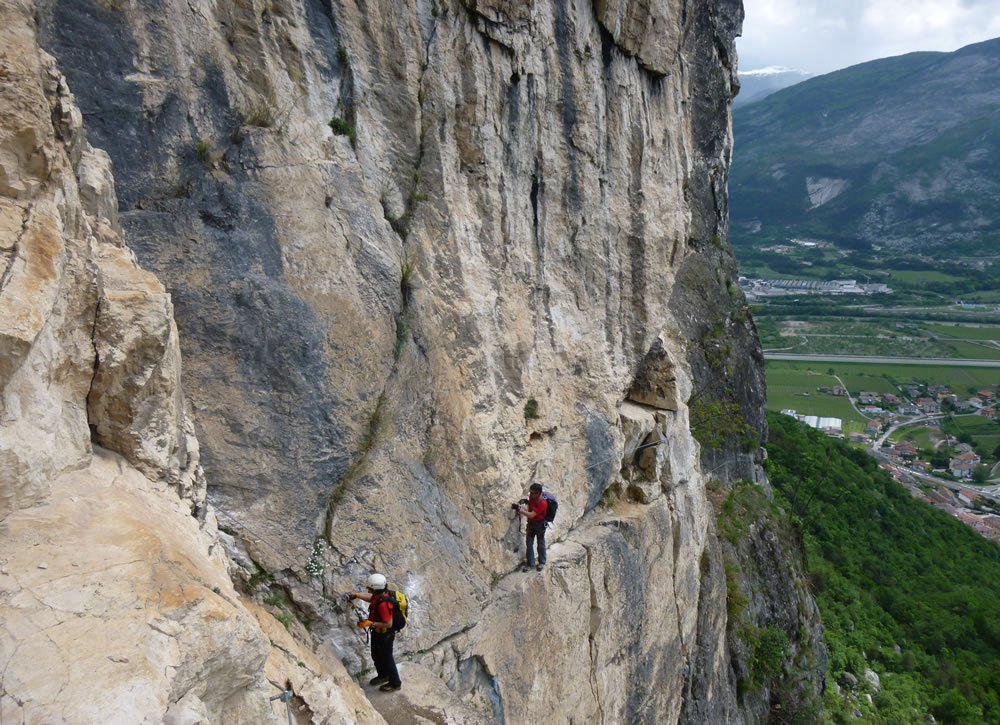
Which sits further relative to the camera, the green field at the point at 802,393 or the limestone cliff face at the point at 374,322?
the green field at the point at 802,393

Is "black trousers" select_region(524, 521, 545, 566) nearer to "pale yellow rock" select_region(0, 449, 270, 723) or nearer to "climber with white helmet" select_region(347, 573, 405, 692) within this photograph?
"climber with white helmet" select_region(347, 573, 405, 692)

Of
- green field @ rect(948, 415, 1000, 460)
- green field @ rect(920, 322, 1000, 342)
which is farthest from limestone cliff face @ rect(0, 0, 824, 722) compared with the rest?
green field @ rect(920, 322, 1000, 342)

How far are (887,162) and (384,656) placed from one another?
523ft

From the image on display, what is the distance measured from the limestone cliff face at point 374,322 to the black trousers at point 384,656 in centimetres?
25

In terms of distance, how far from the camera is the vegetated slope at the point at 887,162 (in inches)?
5054

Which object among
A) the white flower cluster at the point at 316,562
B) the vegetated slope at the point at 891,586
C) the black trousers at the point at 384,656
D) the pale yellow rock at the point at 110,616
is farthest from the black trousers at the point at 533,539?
the vegetated slope at the point at 891,586

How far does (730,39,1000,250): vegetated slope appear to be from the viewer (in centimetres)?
12838

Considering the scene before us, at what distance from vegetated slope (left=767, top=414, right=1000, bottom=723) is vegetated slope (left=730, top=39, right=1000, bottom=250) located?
117636 millimetres

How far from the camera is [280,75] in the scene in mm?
7000

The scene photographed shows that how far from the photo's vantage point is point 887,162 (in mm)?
135125

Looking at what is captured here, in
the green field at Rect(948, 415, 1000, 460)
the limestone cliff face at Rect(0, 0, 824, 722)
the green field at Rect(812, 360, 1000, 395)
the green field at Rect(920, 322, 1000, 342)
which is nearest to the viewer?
the limestone cliff face at Rect(0, 0, 824, 722)

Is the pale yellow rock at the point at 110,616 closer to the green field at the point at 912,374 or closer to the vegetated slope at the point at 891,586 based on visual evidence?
the vegetated slope at the point at 891,586

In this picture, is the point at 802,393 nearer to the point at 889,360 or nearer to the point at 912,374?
the point at 912,374

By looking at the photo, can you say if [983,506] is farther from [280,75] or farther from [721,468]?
[280,75]
